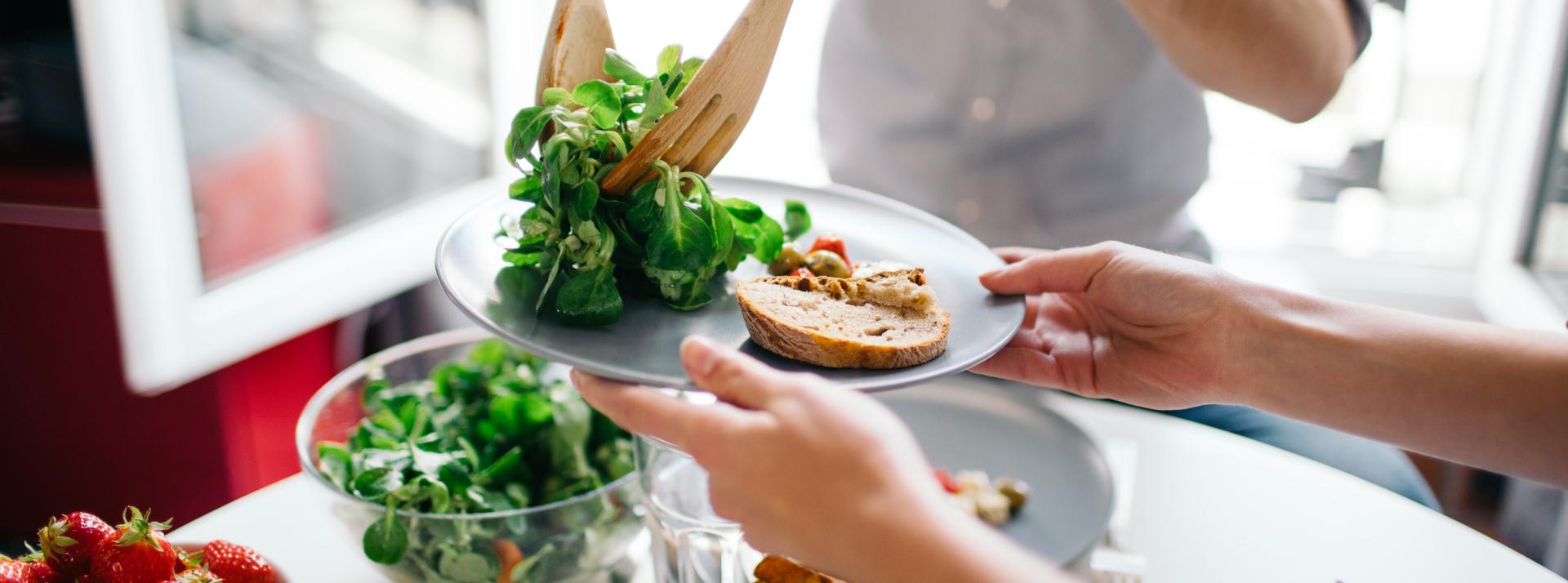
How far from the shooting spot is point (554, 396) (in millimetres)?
1121

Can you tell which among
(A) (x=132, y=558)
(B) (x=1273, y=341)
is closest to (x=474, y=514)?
(A) (x=132, y=558)

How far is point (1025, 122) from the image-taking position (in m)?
1.68

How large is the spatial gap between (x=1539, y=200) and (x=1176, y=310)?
6.51 ft

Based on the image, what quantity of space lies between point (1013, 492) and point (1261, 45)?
608 millimetres

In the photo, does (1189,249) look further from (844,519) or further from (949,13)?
(844,519)

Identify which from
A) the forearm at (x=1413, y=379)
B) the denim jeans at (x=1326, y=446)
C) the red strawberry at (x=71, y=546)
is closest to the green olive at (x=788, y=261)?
the forearm at (x=1413, y=379)

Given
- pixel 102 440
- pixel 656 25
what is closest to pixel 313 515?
pixel 102 440

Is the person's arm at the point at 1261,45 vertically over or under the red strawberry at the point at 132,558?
over

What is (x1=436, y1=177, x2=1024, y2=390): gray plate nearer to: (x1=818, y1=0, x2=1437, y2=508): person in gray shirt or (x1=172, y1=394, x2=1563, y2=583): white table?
(x1=172, y1=394, x2=1563, y2=583): white table

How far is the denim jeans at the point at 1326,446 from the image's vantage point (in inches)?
56.0

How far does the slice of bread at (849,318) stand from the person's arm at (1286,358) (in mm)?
99

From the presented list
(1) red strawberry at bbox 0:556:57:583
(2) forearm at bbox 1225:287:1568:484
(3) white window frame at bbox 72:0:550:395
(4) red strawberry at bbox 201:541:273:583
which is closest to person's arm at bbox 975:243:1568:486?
(2) forearm at bbox 1225:287:1568:484

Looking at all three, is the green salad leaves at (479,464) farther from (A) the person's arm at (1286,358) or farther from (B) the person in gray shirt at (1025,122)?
(B) the person in gray shirt at (1025,122)

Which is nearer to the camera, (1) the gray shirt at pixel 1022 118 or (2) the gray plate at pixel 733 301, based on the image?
(2) the gray plate at pixel 733 301
